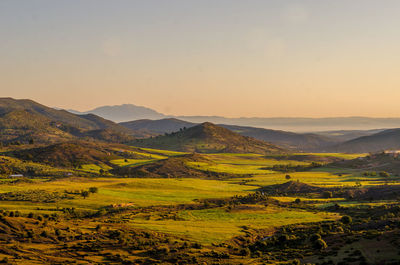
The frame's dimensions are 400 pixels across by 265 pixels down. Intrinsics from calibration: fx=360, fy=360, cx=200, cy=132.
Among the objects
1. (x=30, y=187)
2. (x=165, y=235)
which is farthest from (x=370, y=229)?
(x=30, y=187)

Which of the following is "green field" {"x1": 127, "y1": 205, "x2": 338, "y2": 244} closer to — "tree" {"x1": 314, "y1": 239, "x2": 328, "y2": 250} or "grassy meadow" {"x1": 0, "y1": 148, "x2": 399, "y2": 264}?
"grassy meadow" {"x1": 0, "y1": 148, "x2": 399, "y2": 264}

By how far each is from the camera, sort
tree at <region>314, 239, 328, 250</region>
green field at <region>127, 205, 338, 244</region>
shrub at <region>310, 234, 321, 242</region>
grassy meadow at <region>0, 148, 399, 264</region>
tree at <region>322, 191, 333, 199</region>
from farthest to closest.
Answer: tree at <region>322, 191, 333, 199</region>
green field at <region>127, 205, 338, 244</region>
grassy meadow at <region>0, 148, 399, 264</region>
shrub at <region>310, 234, 321, 242</region>
tree at <region>314, 239, 328, 250</region>

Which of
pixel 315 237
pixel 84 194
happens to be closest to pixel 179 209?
pixel 84 194

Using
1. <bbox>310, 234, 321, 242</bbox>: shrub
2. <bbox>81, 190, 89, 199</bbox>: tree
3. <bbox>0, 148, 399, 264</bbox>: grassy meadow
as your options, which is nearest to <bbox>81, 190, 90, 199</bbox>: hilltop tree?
<bbox>81, 190, 89, 199</bbox>: tree

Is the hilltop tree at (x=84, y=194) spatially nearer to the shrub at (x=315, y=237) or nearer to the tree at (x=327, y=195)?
the shrub at (x=315, y=237)

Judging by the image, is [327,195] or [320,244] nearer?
[320,244]

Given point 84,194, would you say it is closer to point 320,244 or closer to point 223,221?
point 223,221

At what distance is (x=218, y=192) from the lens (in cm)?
14225

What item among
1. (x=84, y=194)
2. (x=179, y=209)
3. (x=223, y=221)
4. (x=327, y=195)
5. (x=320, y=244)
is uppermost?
(x=320, y=244)

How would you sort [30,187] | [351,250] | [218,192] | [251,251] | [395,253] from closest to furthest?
[395,253] < [351,250] < [251,251] < [30,187] < [218,192]

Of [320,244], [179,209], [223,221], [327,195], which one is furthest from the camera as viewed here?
[327,195]

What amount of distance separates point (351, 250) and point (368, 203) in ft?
196

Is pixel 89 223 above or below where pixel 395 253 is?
below

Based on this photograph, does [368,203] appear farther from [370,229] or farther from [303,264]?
[303,264]
